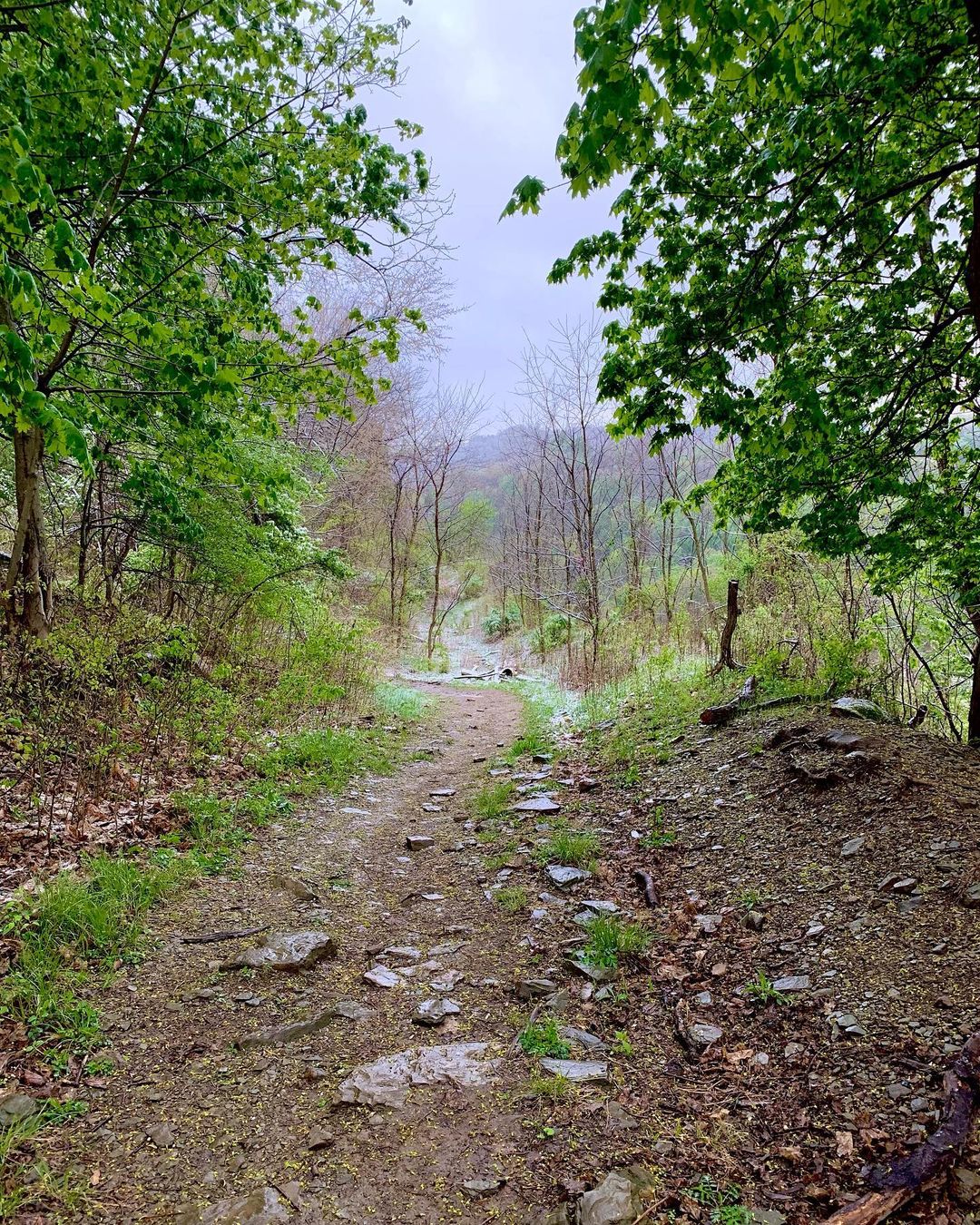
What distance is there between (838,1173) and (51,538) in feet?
29.9

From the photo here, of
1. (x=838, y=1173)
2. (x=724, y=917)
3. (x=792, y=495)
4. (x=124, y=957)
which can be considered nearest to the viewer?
(x=838, y=1173)

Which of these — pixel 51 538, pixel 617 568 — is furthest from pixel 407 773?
pixel 617 568

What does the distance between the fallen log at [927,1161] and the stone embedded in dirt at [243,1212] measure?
1.61m

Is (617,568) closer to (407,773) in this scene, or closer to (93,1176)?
(407,773)

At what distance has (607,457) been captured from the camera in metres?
22.2

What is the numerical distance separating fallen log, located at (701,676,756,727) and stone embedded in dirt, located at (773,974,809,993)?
3.80 meters

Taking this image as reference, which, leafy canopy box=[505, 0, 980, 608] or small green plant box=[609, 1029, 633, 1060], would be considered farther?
leafy canopy box=[505, 0, 980, 608]

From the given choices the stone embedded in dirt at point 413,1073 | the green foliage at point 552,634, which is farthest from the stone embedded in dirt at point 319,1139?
the green foliage at point 552,634

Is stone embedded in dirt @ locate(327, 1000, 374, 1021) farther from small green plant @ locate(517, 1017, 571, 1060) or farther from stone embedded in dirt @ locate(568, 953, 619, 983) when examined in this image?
stone embedded in dirt @ locate(568, 953, 619, 983)

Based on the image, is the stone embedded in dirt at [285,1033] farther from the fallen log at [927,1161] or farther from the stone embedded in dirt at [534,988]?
the fallen log at [927,1161]

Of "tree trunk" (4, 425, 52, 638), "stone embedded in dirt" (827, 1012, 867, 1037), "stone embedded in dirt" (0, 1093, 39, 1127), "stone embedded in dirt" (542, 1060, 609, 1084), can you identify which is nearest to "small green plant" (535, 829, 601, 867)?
"stone embedded in dirt" (542, 1060, 609, 1084)

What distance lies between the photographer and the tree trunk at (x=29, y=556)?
5.20 metres

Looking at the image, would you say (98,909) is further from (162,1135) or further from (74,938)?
(162,1135)

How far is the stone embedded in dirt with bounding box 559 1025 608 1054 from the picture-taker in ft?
8.09
